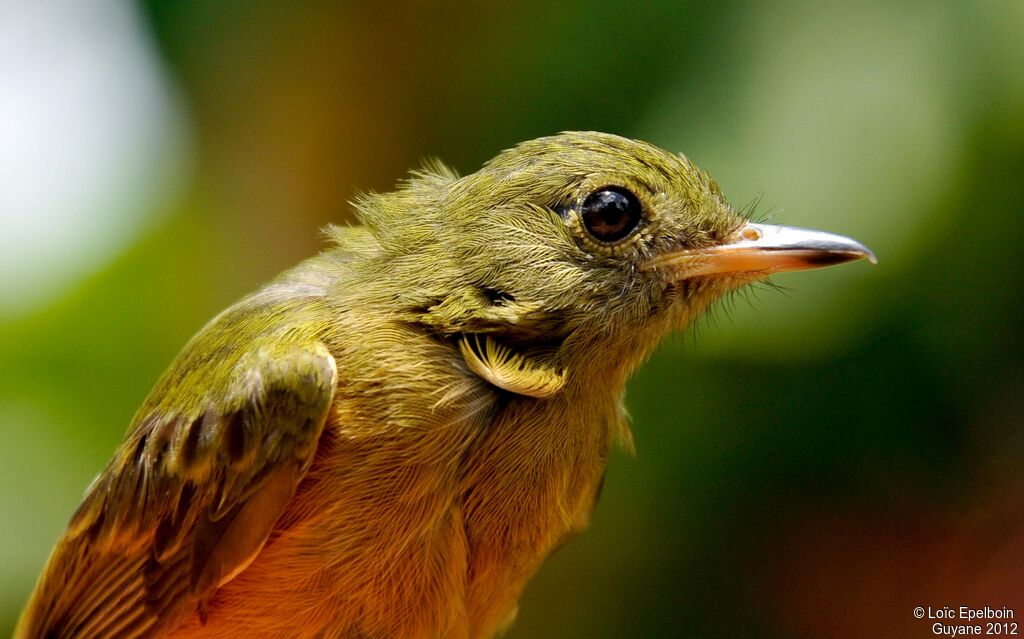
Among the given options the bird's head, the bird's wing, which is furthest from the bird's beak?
the bird's wing

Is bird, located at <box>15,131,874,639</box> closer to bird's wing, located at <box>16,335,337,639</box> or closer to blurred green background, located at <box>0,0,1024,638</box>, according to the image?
bird's wing, located at <box>16,335,337,639</box>

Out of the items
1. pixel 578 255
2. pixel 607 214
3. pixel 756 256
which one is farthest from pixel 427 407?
pixel 756 256

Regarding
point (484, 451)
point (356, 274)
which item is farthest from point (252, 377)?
point (484, 451)

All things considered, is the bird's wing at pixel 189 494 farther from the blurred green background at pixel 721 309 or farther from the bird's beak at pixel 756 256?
the blurred green background at pixel 721 309

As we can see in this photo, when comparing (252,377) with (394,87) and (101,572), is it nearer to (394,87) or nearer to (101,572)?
(101,572)

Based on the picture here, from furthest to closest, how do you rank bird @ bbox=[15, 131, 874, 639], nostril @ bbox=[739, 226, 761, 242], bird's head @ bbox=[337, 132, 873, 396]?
nostril @ bbox=[739, 226, 761, 242], bird's head @ bbox=[337, 132, 873, 396], bird @ bbox=[15, 131, 874, 639]

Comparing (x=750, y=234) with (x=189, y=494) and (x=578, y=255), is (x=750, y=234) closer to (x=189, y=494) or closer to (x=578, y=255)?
(x=578, y=255)
